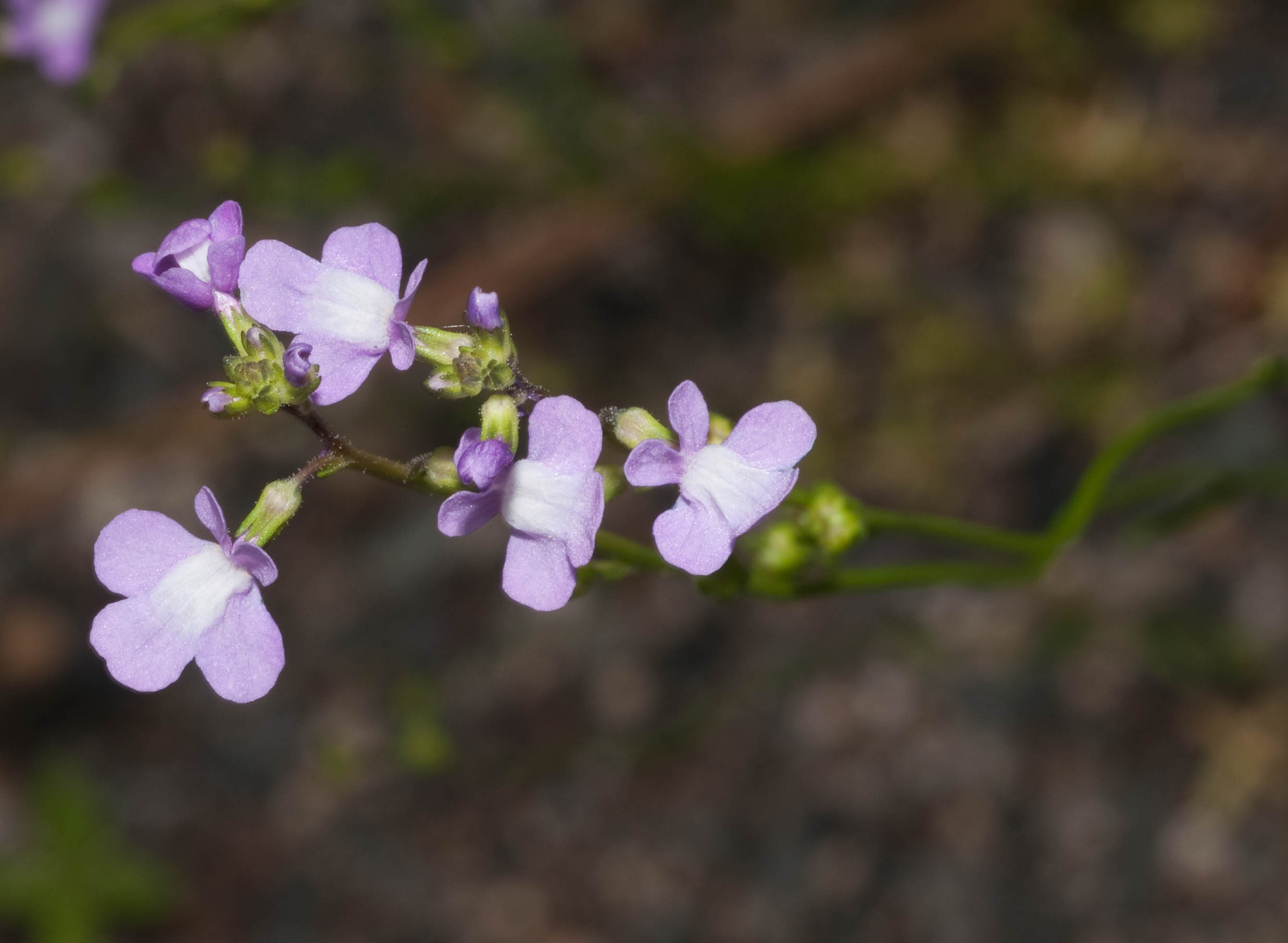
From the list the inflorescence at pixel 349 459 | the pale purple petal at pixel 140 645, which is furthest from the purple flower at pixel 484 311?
the pale purple petal at pixel 140 645

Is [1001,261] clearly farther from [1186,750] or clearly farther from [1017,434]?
[1186,750]

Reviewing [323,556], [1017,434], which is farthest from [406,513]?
[1017,434]

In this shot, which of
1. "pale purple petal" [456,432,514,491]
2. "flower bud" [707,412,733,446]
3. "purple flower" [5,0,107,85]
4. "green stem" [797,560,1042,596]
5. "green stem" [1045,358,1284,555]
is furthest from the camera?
"purple flower" [5,0,107,85]

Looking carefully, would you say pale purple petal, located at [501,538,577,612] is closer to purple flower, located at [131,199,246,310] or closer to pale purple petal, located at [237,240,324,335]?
pale purple petal, located at [237,240,324,335]

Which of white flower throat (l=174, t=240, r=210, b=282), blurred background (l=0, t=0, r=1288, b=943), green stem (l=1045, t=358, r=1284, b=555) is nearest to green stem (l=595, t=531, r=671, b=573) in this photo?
white flower throat (l=174, t=240, r=210, b=282)

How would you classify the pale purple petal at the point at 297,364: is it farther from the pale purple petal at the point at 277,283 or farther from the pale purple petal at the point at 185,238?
the pale purple petal at the point at 185,238

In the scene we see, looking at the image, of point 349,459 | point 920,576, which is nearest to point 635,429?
point 349,459

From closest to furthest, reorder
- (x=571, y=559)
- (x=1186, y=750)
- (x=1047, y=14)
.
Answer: (x=571, y=559), (x=1186, y=750), (x=1047, y=14)
